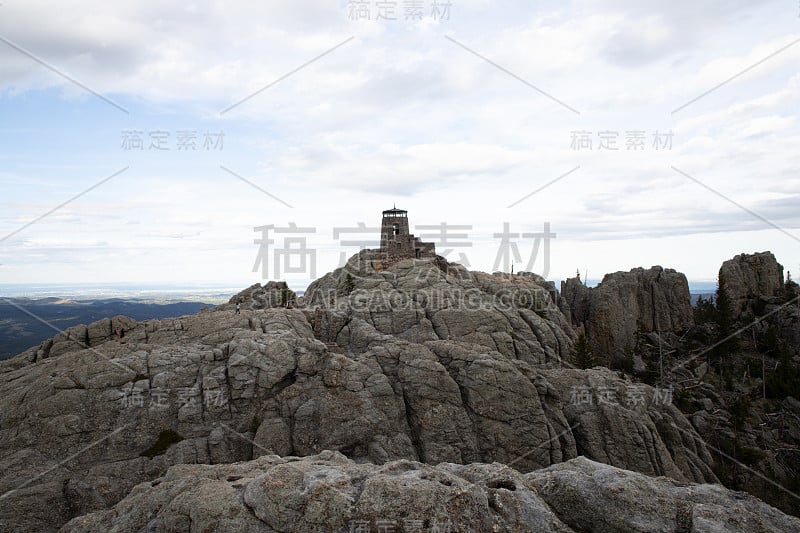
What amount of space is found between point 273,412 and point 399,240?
69.9 m

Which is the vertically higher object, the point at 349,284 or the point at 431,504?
the point at 349,284

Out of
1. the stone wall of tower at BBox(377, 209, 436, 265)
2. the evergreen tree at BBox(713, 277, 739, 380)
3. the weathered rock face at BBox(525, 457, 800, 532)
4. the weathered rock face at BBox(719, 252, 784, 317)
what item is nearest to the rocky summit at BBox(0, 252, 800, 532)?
the weathered rock face at BBox(525, 457, 800, 532)

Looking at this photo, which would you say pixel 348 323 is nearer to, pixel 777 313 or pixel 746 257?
pixel 777 313

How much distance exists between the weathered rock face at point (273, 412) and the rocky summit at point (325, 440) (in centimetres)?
14

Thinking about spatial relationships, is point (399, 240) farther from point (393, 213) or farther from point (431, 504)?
point (431, 504)

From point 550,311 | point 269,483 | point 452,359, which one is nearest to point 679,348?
point 550,311

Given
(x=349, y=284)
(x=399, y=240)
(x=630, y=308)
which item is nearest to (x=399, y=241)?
(x=399, y=240)

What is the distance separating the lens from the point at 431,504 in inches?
770

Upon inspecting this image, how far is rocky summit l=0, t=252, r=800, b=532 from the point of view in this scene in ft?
67.6

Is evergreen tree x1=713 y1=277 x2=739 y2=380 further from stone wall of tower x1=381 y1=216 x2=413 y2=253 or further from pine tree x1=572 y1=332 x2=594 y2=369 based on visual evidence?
stone wall of tower x1=381 y1=216 x2=413 y2=253

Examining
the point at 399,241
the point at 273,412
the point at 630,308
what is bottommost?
the point at 273,412

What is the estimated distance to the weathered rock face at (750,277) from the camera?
104 metres

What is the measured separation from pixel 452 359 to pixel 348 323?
21792mm

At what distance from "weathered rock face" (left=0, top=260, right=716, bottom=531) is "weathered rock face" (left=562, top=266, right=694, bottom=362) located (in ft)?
174
